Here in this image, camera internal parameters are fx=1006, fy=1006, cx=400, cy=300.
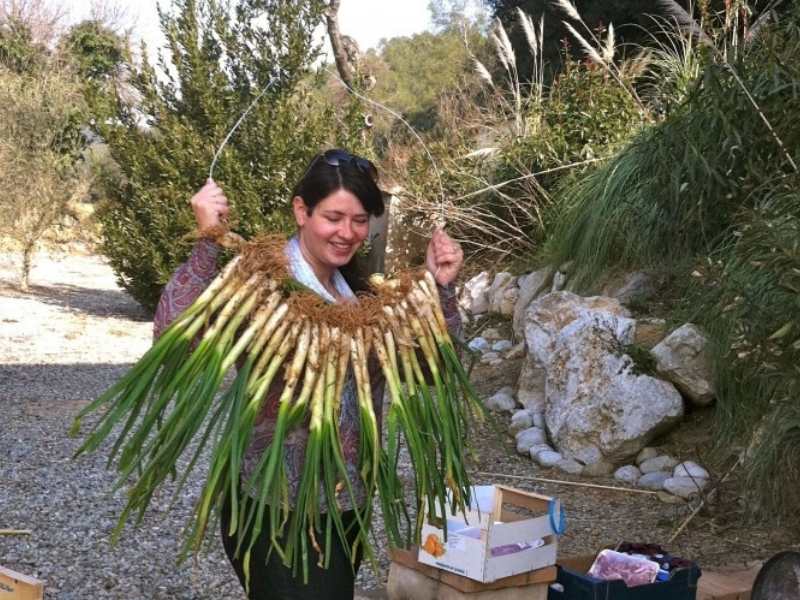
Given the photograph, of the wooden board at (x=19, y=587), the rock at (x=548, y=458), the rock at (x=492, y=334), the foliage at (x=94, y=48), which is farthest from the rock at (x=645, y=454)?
the foliage at (x=94, y=48)

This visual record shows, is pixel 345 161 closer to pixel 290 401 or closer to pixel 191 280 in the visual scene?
pixel 191 280

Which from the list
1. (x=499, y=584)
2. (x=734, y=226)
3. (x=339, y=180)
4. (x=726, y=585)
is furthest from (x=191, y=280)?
(x=734, y=226)

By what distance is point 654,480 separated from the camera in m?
5.20

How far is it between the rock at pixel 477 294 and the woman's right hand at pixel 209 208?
688cm

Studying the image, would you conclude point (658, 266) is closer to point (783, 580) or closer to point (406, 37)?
point (783, 580)

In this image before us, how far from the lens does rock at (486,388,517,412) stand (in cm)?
671

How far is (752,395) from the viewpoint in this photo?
477 centimetres

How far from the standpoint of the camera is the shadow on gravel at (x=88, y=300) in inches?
490

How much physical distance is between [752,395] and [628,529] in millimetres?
875

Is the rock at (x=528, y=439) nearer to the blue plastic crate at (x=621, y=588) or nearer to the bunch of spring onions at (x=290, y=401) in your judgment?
the blue plastic crate at (x=621, y=588)

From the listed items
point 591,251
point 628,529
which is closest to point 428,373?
point 628,529

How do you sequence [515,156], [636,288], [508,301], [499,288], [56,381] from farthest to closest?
[515,156]
[499,288]
[508,301]
[56,381]
[636,288]

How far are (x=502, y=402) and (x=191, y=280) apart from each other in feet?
16.2

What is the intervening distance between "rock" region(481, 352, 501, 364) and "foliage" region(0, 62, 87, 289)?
7.41 m
